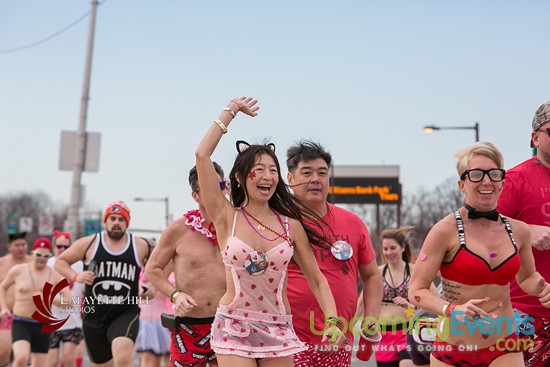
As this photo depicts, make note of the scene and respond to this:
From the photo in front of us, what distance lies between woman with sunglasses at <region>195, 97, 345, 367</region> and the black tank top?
203 inches

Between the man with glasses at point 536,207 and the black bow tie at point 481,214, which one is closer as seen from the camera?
the black bow tie at point 481,214

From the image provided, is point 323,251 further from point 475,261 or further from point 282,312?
point 475,261

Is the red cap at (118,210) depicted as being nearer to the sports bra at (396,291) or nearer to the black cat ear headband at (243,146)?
the sports bra at (396,291)

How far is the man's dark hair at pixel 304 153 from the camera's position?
23.2ft

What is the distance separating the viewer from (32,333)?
13562 millimetres

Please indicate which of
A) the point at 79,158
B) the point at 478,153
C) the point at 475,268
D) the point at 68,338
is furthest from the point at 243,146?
the point at 79,158

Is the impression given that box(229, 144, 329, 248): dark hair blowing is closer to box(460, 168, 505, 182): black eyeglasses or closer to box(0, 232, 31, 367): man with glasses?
box(460, 168, 505, 182): black eyeglasses

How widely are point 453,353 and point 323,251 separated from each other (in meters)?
1.67

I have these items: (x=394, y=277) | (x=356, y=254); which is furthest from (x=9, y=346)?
(x=356, y=254)

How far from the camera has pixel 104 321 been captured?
10922 mm

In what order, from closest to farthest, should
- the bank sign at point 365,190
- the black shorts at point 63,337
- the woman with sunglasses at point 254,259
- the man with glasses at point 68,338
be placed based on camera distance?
the woman with sunglasses at point 254,259 → the man with glasses at point 68,338 → the black shorts at point 63,337 → the bank sign at point 365,190

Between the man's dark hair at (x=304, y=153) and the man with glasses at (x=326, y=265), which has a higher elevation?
the man's dark hair at (x=304, y=153)

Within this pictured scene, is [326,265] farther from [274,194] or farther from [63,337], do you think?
[63,337]

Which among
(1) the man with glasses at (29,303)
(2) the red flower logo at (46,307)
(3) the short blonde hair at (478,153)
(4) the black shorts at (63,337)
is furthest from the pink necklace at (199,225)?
(4) the black shorts at (63,337)
